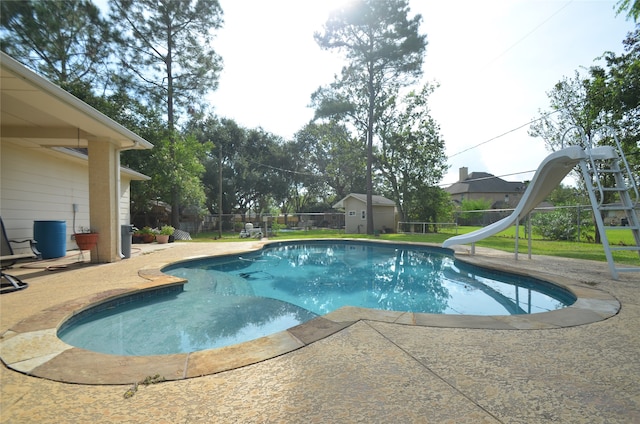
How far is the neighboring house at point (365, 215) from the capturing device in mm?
20062

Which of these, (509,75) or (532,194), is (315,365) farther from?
(509,75)

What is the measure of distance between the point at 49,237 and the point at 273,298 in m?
5.72

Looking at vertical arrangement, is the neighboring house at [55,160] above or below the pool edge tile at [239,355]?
above

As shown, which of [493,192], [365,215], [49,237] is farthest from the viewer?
[493,192]

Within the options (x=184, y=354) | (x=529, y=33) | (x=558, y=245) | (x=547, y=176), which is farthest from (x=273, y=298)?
(x=529, y=33)

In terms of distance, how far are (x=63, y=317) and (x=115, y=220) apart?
3.98 meters

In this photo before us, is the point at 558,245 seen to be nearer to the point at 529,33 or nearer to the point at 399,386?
the point at 529,33

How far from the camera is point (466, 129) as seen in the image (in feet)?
52.3

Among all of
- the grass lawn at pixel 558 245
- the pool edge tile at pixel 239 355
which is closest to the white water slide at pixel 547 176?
the grass lawn at pixel 558 245

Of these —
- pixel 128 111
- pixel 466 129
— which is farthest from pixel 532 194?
pixel 128 111

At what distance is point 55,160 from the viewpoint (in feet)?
24.4

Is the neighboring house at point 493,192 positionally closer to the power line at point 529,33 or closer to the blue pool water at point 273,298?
the power line at point 529,33

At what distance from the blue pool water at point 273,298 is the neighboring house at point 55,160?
6.78ft

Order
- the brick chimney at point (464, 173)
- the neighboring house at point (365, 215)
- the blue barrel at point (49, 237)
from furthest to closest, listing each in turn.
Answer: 1. the brick chimney at point (464, 173)
2. the neighboring house at point (365, 215)
3. the blue barrel at point (49, 237)
